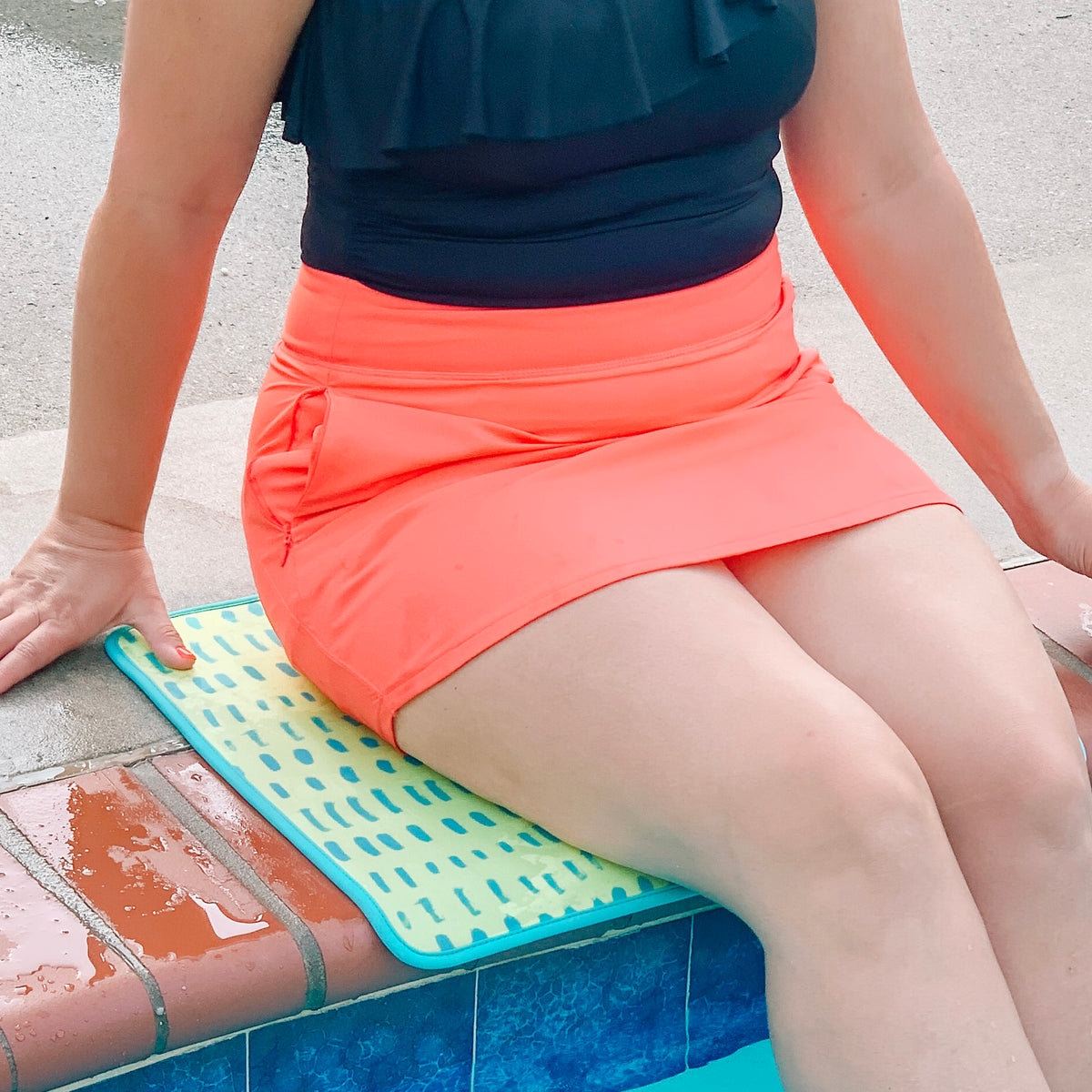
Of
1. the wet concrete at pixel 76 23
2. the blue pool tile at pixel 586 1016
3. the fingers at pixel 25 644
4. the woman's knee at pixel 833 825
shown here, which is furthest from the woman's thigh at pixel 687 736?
the wet concrete at pixel 76 23

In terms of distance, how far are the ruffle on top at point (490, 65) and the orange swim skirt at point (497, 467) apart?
0.59 ft

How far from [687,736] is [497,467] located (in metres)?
0.36

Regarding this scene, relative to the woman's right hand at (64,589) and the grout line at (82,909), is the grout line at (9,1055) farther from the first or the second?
the woman's right hand at (64,589)

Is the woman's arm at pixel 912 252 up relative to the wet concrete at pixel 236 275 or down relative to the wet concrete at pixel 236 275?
up

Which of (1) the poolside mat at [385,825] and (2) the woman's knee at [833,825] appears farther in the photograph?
(1) the poolside mat at [385,825]

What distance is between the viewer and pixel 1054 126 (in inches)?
193

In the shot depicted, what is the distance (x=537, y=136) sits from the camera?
1.35 meters

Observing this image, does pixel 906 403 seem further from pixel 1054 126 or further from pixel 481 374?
pixel 1054 126

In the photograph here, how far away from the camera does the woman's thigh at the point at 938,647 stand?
1.31 metres

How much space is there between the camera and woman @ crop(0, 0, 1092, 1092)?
1.21 meters

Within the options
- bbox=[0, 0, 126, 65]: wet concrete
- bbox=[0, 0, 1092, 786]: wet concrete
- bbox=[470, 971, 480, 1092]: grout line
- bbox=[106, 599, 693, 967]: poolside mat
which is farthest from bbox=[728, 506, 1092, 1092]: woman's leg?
bbox=[0, 0, 126, 65]: wet concrete

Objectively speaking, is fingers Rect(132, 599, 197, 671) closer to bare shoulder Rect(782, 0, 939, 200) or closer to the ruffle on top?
the ruffle on top

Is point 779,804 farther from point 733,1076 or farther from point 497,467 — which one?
point 733,1076

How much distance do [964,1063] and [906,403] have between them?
1874 millimetres
